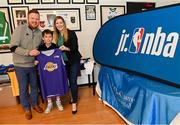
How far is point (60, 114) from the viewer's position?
2.58 m

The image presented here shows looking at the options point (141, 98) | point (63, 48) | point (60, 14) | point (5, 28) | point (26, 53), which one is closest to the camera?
point (141, 98)

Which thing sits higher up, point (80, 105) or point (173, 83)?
point (173, 83)

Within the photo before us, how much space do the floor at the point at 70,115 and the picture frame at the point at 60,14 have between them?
1352mm

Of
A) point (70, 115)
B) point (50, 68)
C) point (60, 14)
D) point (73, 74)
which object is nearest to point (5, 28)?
point (60, 14)

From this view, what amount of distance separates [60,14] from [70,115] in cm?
177

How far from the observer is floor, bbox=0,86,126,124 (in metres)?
2.37

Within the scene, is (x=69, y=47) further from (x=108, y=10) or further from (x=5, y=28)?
(x=108, y=10)

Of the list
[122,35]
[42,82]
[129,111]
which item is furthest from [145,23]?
[42,82]

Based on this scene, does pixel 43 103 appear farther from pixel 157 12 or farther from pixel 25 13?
pixel 157 12

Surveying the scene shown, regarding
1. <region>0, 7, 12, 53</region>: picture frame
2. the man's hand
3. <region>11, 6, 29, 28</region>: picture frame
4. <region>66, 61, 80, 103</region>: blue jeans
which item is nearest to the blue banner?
<region>66, 61, 80, 103</region>: blue jeans

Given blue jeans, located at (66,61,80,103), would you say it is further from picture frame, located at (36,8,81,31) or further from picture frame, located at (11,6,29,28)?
picture frame, located at (11,6,29,28)

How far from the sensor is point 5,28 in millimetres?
3080

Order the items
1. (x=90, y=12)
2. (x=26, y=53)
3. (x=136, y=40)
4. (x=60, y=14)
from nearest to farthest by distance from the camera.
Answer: (x=136, y=40), (x=26, y=53), (x=60, y=14), (x=90, y=12)

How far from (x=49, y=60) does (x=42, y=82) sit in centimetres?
30
